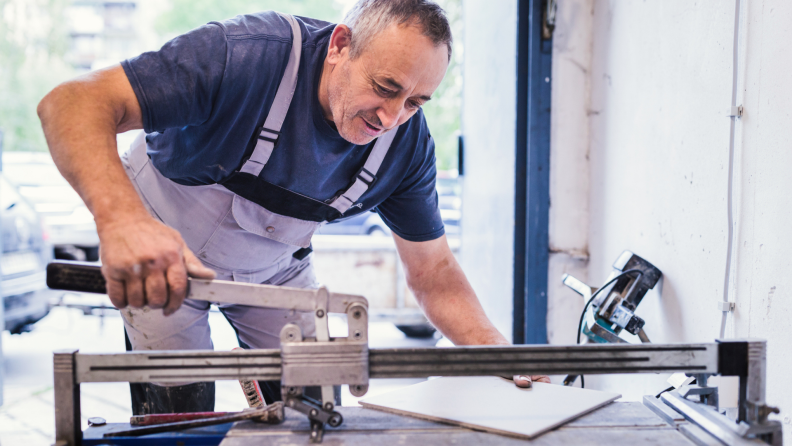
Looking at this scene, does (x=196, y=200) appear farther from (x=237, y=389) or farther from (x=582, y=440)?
(x=237, y=389)

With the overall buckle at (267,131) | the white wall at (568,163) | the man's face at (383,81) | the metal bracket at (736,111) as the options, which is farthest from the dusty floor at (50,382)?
the metal bracket at (736,111)

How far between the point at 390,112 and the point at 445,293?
469 millimetres

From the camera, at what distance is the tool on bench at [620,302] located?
54.4 inches

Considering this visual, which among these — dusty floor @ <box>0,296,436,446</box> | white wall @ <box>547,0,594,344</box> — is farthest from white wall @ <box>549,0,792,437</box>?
dusty floor @ <box>0,296,436,446</box>

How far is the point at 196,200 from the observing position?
1284 millimetres

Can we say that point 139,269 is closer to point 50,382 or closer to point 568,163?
point 568,163

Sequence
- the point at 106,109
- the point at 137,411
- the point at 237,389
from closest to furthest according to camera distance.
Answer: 1. the point at 106,109
2. the point at 137,411
3. the point at 237,389

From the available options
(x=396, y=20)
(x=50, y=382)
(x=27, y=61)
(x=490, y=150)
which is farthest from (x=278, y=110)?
(x=27, y=61)

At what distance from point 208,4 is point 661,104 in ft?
27.9

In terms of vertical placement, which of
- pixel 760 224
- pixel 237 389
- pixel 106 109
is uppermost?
pixel 106 109

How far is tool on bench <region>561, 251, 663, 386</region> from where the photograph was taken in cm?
138

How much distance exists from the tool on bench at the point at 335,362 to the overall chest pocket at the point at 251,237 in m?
0.51

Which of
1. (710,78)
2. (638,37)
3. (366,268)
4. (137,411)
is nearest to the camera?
(710,78)

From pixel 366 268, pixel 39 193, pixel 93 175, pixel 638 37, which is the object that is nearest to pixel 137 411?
pixel 93 175
